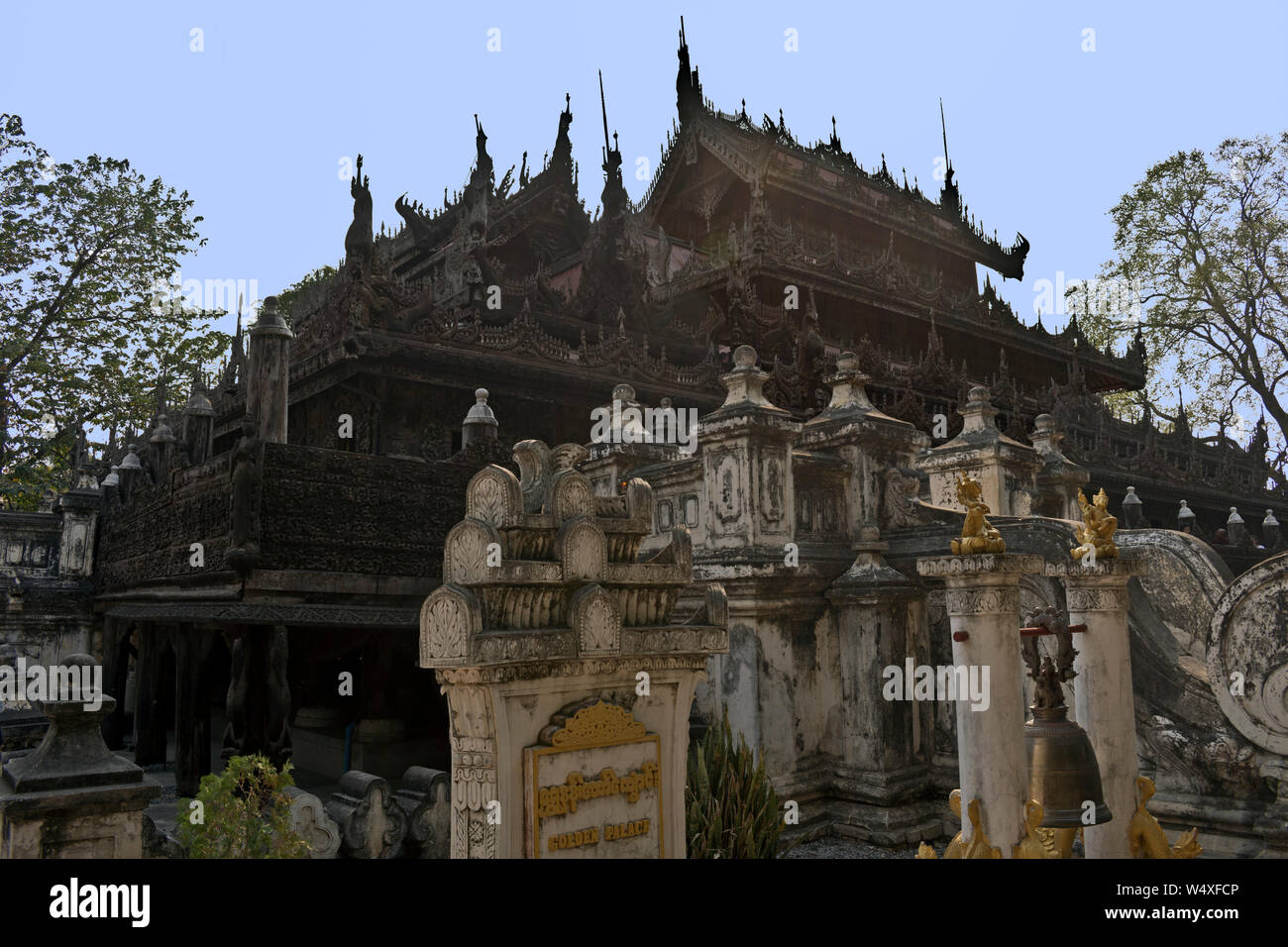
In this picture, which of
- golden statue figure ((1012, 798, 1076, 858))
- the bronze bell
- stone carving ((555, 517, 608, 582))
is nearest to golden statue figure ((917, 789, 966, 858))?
golden statue figure ((1012, 798, 1076, 858))

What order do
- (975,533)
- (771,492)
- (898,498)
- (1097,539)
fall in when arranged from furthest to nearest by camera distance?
(898,498), (771,492), (1097,539), (975,533)

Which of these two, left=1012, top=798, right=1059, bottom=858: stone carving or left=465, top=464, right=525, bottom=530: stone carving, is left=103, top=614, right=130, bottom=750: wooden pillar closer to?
left=465, top=464, right=525, bottom=530: stone carving

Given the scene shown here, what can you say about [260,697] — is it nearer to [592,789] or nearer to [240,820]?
[240,820]

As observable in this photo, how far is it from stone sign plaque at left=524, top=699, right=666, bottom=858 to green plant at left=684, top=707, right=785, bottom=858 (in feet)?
5.91

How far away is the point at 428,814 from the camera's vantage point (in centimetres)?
594

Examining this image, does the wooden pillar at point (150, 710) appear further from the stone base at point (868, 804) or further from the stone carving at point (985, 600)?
the stone carving at point (985, 600)

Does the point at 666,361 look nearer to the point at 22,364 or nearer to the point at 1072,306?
the point at 22,364

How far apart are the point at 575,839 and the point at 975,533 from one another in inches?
104

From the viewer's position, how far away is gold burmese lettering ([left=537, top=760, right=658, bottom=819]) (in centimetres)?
427

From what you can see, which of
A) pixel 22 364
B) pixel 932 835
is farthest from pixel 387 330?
pixel 22 364

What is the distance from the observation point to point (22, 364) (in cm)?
2020

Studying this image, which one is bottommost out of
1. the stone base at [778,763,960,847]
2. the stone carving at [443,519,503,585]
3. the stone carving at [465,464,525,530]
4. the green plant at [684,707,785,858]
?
the stone base at [778,763,960,847]

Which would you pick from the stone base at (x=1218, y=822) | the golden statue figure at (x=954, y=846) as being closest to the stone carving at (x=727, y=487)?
the golden statue figure at (x=954, y=846)

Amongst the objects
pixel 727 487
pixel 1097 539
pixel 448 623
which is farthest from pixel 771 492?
pixel 448 623
